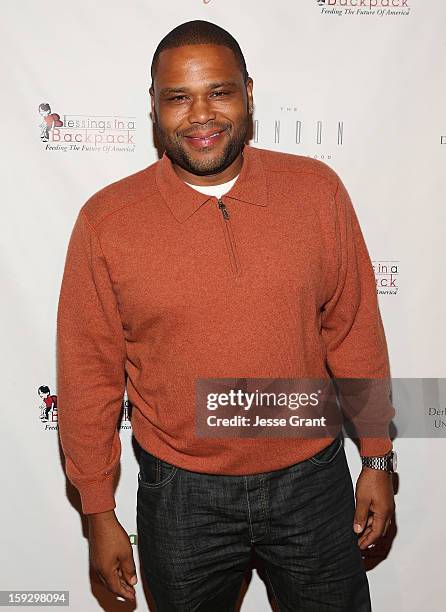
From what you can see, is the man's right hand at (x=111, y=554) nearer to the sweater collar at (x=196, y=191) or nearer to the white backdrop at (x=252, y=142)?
the white backdrop at (x=252, y=142)

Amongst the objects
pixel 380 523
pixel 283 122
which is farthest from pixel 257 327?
pixel 283 122

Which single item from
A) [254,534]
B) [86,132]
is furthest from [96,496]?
[86,132]

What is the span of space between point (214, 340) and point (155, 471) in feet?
0.97

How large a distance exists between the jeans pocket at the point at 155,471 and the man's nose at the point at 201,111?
63 centimetres

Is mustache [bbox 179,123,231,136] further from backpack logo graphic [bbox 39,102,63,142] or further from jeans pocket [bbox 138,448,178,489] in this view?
jeans pocket [bbox 138,448,178,489]

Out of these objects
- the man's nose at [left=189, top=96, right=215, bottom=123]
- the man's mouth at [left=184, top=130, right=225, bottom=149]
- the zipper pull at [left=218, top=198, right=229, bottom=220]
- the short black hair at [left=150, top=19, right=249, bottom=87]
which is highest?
the short black hair at [left=150, top=19, right=249, bottom=87]

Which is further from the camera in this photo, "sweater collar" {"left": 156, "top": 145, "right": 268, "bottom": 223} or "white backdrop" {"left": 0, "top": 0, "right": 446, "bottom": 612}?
"white backdrop" {"left": 0, "top": 0, "right": 446, "bottom": 612}

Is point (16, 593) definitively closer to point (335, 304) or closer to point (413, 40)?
point (335, 304)

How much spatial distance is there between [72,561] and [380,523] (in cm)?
86

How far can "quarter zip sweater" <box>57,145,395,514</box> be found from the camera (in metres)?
1.37

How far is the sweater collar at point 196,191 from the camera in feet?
4.61

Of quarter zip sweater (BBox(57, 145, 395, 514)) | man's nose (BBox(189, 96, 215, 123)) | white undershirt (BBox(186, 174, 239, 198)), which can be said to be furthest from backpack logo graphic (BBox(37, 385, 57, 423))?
man's nose (BBox(189, 96, 215, 123))

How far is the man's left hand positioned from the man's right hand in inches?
17.8

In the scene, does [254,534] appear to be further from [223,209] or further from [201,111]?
[201,111]
